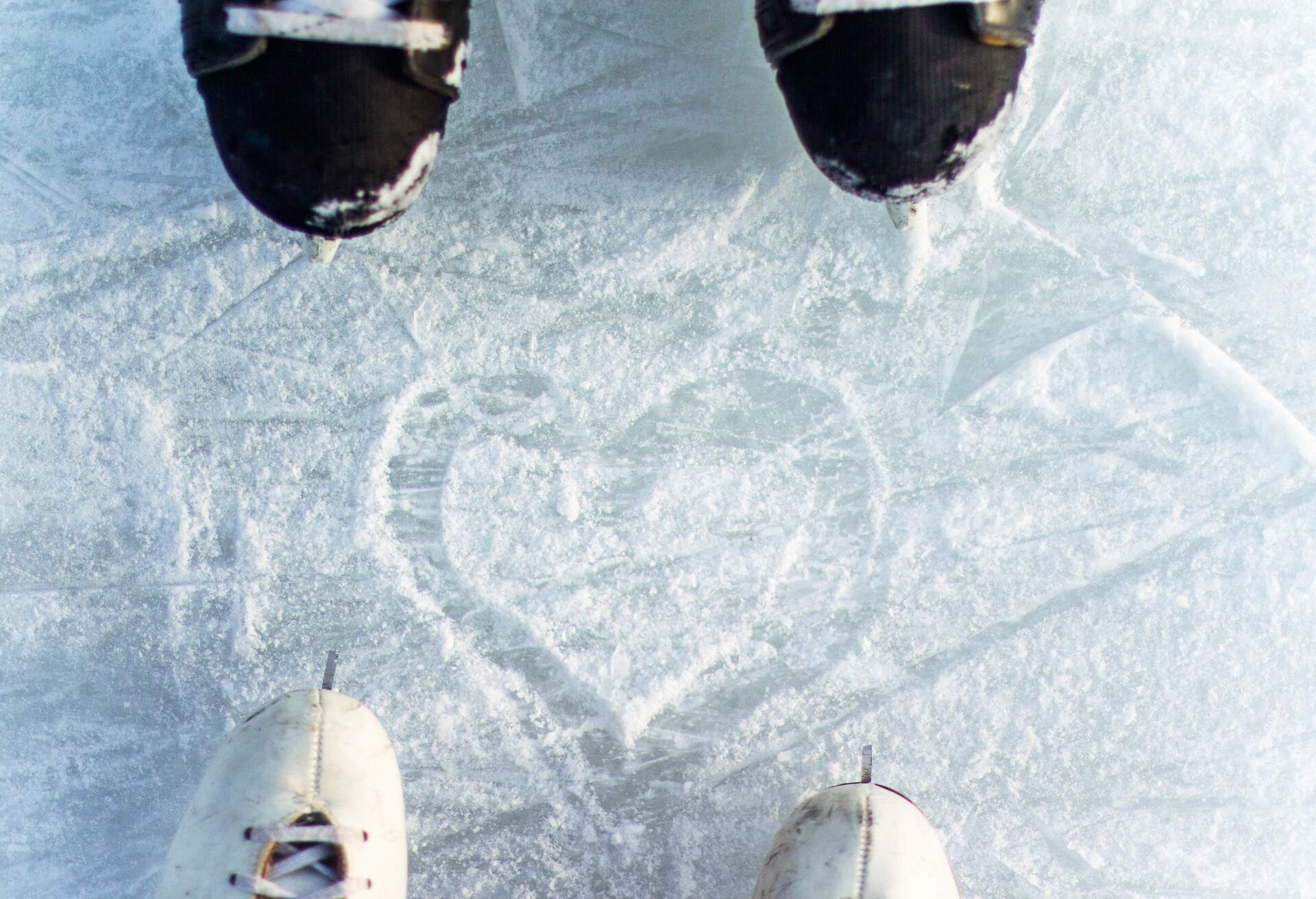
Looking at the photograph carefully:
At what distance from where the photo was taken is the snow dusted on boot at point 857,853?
2.63 ft

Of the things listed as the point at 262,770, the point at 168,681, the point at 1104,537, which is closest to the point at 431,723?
the point at 262,770

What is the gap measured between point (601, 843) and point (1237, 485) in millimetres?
724

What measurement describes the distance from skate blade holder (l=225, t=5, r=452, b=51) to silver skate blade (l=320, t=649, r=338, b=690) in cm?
54

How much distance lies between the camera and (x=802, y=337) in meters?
0.88

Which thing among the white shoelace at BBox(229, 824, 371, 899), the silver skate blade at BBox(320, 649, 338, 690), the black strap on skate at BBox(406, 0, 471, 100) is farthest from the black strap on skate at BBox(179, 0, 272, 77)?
the white shoelace at BBox(229, 824, 371, 899)

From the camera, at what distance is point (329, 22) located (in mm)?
678

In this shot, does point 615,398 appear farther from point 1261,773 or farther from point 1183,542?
point 1261,773

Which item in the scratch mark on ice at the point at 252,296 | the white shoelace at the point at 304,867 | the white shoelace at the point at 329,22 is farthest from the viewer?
the scratch mark on ice at the point at 252,296

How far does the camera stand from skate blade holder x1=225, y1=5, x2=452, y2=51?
0.68m

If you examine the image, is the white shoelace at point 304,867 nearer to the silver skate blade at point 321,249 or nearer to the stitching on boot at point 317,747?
the stitching on boot at point 317,747

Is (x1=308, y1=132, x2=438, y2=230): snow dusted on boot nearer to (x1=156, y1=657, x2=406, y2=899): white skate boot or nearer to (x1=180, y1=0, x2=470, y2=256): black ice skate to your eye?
(x1=180, y1=0, x2=470, y2=256): black ice skate

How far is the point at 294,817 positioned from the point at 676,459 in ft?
1.55

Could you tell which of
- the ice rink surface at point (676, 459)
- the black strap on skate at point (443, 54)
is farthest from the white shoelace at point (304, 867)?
the black strap on skate at point (443, 54)

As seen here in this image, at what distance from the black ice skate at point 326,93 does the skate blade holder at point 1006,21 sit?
0.41m
